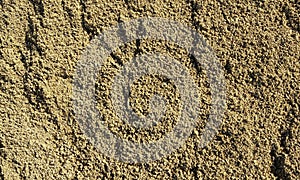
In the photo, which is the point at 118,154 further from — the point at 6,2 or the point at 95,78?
the point at 6,2

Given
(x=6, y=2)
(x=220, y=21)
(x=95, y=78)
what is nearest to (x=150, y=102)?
(x=95, y=78)

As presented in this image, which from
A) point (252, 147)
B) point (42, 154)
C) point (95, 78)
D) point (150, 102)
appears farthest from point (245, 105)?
point (42, 154)

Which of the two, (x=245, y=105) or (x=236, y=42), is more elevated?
(x=236, y=42)

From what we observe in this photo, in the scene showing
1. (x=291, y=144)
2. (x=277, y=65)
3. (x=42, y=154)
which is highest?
(x=277, y=65)

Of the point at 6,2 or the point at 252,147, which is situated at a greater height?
the point at 6,2

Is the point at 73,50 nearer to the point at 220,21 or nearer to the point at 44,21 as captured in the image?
the point at 44,21
